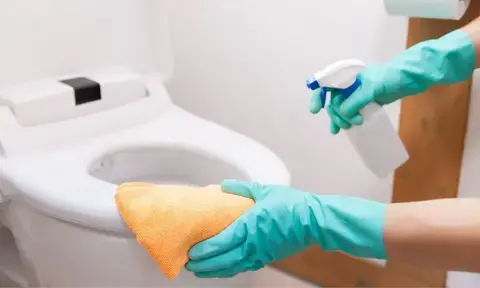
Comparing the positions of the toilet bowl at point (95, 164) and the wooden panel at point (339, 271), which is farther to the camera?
the wooden panel at point (339, 271)

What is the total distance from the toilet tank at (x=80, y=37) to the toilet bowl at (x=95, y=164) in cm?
4

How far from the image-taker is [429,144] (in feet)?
3.49

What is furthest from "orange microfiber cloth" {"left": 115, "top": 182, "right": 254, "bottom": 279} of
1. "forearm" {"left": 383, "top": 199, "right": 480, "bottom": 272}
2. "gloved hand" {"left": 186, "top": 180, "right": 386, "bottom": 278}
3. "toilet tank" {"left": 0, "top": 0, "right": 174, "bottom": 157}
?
"toilet tank" {"left": 0, "top": 0, "right": 174, "bottom": 157}

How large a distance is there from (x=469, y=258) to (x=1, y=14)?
879 millimetres

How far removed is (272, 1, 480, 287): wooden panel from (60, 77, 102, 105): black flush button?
0.57 meters

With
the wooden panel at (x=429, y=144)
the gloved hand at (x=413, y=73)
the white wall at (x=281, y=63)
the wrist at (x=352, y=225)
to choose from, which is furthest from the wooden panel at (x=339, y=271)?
the wrist at (x=352, y=225)

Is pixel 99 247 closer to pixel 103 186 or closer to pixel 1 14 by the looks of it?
pixel 103 186

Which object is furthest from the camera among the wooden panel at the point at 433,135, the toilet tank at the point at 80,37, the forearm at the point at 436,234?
the toilet tank at the point at 80,37

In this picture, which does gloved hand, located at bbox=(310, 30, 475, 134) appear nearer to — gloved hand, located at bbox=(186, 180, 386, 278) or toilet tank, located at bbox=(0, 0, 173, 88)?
gloved hand, located at bbox=(186, 180, 386, 278)

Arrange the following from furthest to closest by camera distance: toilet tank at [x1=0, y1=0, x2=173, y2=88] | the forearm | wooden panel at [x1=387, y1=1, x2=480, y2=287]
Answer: toilet tank at [x1=0, y1=0, x2=173, y2=88], wooden panel at [x1=387, y1=1, x2=480, y2=287], the forearm

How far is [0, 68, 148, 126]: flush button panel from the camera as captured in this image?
1058 millimetres

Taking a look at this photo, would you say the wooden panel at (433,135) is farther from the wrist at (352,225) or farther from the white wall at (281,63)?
the wrist at (352,225)

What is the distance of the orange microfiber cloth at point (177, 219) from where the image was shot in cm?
69

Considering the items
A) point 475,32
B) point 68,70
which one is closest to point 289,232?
point 475,32
